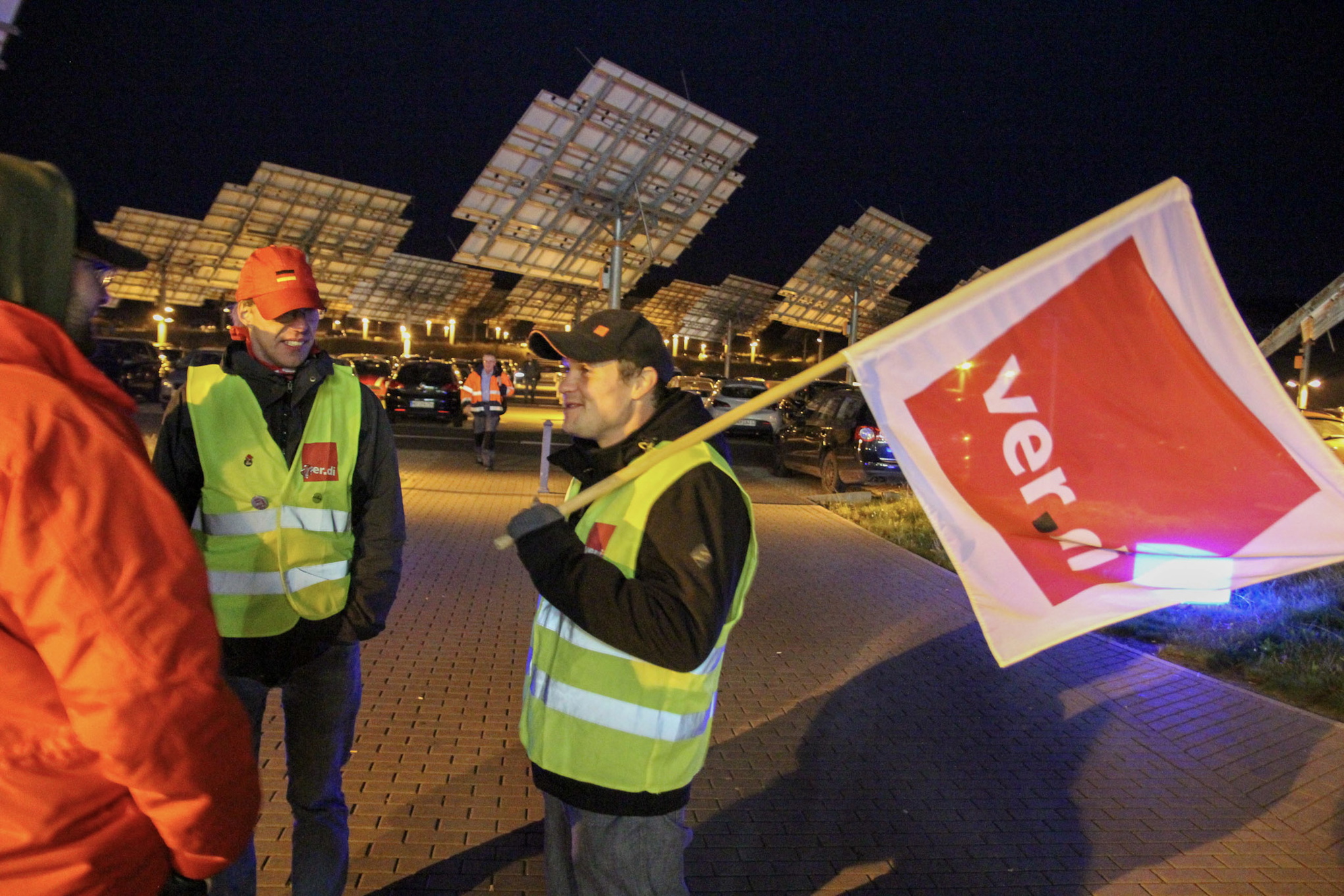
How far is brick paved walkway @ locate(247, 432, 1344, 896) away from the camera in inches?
159

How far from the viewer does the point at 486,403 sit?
16.5 meters

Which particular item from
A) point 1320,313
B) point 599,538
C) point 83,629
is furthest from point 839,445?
point 83,629

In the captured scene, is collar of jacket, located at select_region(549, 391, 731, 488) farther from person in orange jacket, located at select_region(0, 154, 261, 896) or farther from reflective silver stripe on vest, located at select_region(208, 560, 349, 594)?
person in orange jacket, located at select_region(0, 154, 261, 896)

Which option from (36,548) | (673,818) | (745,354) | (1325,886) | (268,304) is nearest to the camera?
(36,548)

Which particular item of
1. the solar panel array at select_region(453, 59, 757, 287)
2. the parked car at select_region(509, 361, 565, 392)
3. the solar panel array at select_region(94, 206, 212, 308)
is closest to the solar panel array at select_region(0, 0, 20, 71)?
the solar panel array at select_region(453, 59, 757, 287)

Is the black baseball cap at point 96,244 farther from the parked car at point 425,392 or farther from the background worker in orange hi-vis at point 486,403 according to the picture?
the parked car at point 425,392

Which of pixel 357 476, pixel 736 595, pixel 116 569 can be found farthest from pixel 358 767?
pixel 116 569

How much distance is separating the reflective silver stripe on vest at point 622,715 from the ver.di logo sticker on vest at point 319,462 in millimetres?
1143

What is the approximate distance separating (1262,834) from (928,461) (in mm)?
3263

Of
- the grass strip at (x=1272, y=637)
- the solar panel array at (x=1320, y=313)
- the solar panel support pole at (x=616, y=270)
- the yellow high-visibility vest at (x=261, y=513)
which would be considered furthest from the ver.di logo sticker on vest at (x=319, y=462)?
the solar panel support pole at (x=616, y=270)

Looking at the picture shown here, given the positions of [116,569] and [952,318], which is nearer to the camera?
[116,569]

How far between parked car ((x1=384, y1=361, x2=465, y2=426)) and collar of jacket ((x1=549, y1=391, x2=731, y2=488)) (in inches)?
955

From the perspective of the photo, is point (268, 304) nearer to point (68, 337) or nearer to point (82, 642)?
point (68, 337)

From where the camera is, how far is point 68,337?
1.49 meters
